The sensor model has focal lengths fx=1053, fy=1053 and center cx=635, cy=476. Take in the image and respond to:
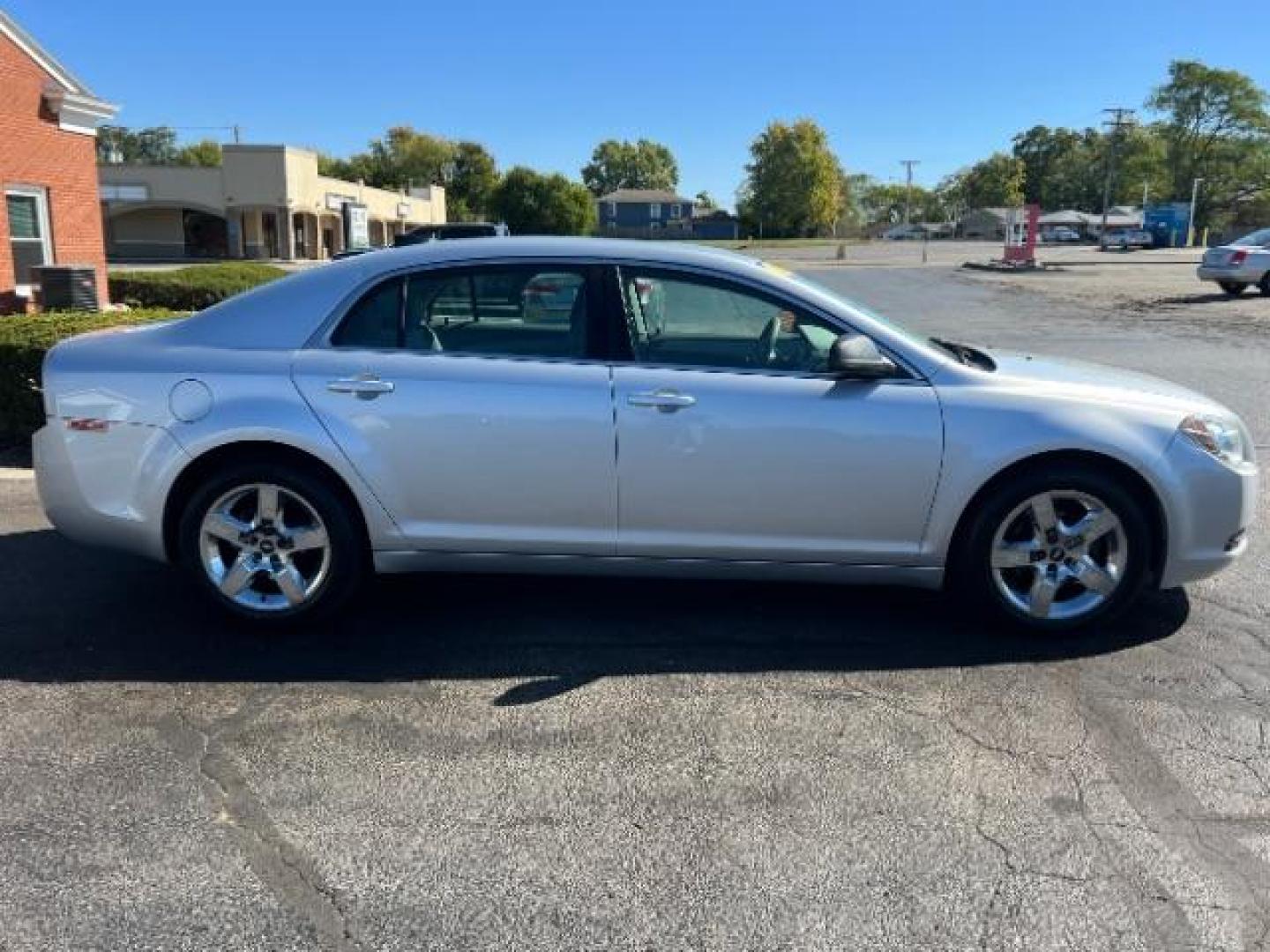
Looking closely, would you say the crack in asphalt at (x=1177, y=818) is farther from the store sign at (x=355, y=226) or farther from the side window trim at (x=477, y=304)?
the store sign at (x=355, y=226)

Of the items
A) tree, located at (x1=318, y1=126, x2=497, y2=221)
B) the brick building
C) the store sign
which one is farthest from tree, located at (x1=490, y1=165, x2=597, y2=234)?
the brick building

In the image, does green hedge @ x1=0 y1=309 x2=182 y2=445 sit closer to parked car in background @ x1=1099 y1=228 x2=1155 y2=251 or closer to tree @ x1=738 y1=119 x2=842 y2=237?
parked car in background @ x1=1099 y1=228 x2=1155 y2=251

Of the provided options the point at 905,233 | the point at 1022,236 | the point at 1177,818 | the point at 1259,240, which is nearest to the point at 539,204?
the point at 1022,236

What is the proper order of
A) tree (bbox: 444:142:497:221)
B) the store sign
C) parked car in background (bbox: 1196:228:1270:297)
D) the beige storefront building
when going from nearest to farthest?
parked car in background (bbox: 1196:228:1270:297), the store sign, the beige storefront building, tree (bbox: 444:142:497:221)

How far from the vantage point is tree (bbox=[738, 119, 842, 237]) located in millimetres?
114062

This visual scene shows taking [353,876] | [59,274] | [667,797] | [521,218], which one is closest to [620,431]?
[667,797]

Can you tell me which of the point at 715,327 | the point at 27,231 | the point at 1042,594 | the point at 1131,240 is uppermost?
the point at 1131,240

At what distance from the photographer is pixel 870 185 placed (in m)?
187

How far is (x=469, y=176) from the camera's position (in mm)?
104188

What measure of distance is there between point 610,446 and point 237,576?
5.42ft

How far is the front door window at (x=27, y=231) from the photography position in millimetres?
16766

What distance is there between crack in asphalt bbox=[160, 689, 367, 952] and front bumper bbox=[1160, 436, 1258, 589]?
3419 millimetres

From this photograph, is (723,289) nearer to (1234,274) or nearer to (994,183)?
(1234,274)

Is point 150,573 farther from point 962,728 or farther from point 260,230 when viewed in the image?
point 260,230
